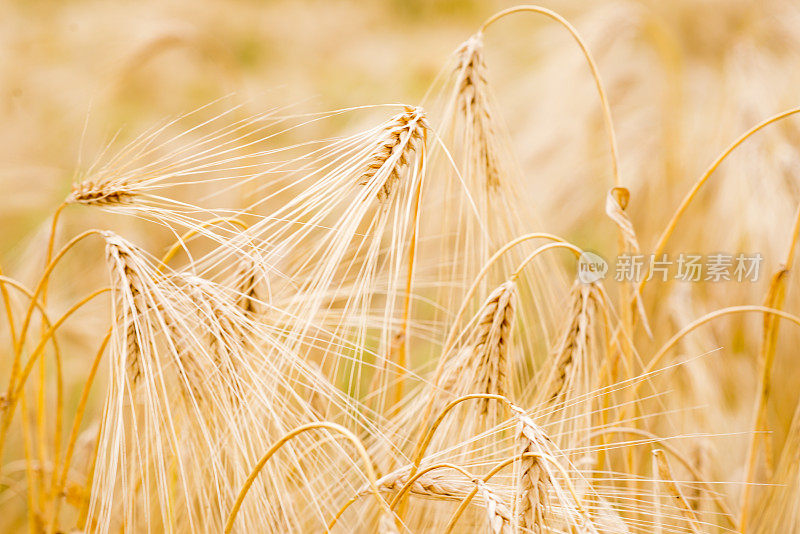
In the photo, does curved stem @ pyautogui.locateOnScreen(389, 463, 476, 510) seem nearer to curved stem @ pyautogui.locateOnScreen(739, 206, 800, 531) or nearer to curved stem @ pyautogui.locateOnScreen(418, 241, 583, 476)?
curved stem @ pyautogui.locateOnScreen(418, 241, 583, 476)

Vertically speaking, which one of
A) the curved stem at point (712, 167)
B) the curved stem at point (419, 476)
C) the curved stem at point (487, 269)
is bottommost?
the curved stem at point (419, 476)

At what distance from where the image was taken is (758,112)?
896 mm

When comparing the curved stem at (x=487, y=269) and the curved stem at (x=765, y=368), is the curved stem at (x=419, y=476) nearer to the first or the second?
the curved stem at (x=487, y=269)

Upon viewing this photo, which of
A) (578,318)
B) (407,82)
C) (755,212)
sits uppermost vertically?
(407,82)

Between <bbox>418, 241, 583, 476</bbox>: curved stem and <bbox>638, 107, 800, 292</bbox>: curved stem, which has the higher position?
<bbox>638, 107, 800, 292</bbox>: curved stem

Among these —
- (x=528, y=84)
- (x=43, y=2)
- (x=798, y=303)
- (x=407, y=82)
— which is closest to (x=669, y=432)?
(x=798, y=303)

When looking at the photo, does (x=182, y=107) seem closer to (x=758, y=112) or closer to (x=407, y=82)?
(x=407, y=82)

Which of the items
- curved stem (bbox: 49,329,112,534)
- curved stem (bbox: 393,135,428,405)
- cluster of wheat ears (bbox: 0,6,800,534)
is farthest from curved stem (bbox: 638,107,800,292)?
curved stem (bbox: 49,329,112,534)

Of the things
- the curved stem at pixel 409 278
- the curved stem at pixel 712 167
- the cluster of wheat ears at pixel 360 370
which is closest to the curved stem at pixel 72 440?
the cluster of wheat ears at pixel 360 370

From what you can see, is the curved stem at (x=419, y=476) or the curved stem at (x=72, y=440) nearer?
the curved stem at (x=419, y=476)

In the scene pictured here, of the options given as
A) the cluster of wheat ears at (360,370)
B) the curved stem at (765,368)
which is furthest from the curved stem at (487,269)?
the curved stem at (765,368)

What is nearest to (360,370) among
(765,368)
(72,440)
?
(72,440)

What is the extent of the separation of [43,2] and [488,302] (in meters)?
2.23

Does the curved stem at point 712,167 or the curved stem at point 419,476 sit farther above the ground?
the curved stem at point 712,167
